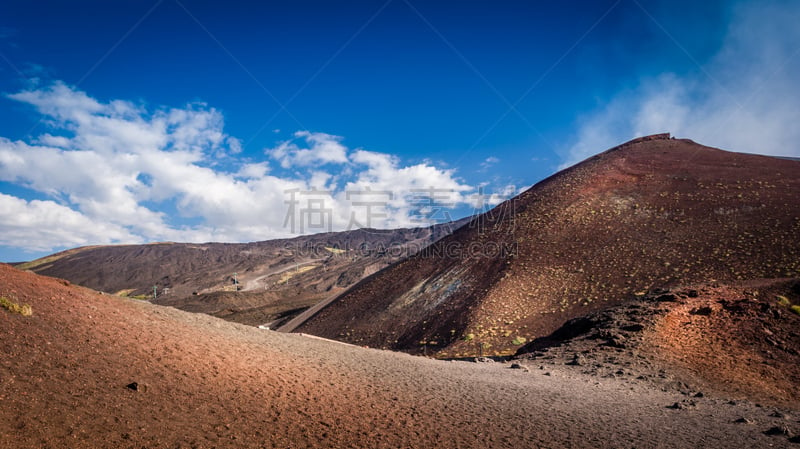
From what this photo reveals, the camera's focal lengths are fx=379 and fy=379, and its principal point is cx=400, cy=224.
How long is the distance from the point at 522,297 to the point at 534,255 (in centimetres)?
572

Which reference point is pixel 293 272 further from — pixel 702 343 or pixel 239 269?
pixel 702 343

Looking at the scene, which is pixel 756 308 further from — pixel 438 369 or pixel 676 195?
pixel 676 195

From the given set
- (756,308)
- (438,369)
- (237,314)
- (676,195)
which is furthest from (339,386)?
(237,314)

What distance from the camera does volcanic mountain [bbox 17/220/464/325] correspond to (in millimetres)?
78188

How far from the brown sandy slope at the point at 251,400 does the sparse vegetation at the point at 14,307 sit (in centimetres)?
17

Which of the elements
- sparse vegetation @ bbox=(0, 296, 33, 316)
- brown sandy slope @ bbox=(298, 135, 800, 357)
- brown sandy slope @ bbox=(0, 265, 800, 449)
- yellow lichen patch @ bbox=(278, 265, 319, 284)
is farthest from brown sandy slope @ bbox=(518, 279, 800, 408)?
yellow lichen patch @ bbox=(278, 265, 319, 284)

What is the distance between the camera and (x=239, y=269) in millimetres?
118562

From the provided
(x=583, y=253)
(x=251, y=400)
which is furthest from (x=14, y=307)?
(x=583, y=253)

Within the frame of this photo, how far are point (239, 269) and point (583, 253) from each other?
11140 centimetres

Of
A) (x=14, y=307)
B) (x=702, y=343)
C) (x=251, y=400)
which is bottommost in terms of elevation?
(x=702, y=343)

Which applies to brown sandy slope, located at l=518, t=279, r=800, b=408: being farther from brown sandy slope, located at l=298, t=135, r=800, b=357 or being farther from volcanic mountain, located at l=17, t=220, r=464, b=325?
volcanic mountain, located at l=17, t=220, r=464, b=325

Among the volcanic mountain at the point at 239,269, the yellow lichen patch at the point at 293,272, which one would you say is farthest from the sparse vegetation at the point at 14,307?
the yellow lichen patch at the point at 293,272

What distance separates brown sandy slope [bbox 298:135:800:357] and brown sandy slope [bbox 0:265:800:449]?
1204 centimetres

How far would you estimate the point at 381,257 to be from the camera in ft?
362
